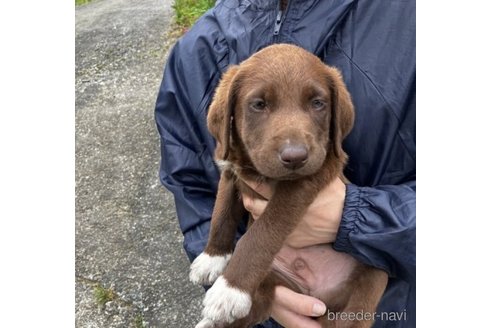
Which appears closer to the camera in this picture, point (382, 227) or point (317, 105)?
point (382, 227)

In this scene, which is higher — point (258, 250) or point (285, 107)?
point (285, 107)

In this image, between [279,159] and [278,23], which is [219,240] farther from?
[278,23]

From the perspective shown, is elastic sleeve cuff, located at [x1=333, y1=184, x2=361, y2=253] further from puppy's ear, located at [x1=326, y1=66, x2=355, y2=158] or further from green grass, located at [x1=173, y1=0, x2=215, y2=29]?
green grass, located at [x1=173, y1=0, x2=215, y2=29]

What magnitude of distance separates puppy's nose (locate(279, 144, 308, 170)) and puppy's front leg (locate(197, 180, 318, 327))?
23cm

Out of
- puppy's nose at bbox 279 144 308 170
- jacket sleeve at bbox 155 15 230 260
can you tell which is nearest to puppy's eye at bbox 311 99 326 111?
puppy's nose at bbox 279 144 308 170

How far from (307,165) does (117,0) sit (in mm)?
7275

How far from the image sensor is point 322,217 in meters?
2.28

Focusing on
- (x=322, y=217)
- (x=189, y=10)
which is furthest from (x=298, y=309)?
(x=189, y=10)

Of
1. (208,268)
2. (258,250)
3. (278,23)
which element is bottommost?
(208,268)

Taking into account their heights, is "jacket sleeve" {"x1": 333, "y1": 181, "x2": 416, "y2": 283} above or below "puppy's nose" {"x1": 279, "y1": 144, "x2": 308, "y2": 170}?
below

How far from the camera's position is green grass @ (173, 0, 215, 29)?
259 inches

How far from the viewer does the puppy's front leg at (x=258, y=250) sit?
2.23 meters

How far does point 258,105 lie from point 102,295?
2456 millimetres

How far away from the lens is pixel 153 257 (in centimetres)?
432
